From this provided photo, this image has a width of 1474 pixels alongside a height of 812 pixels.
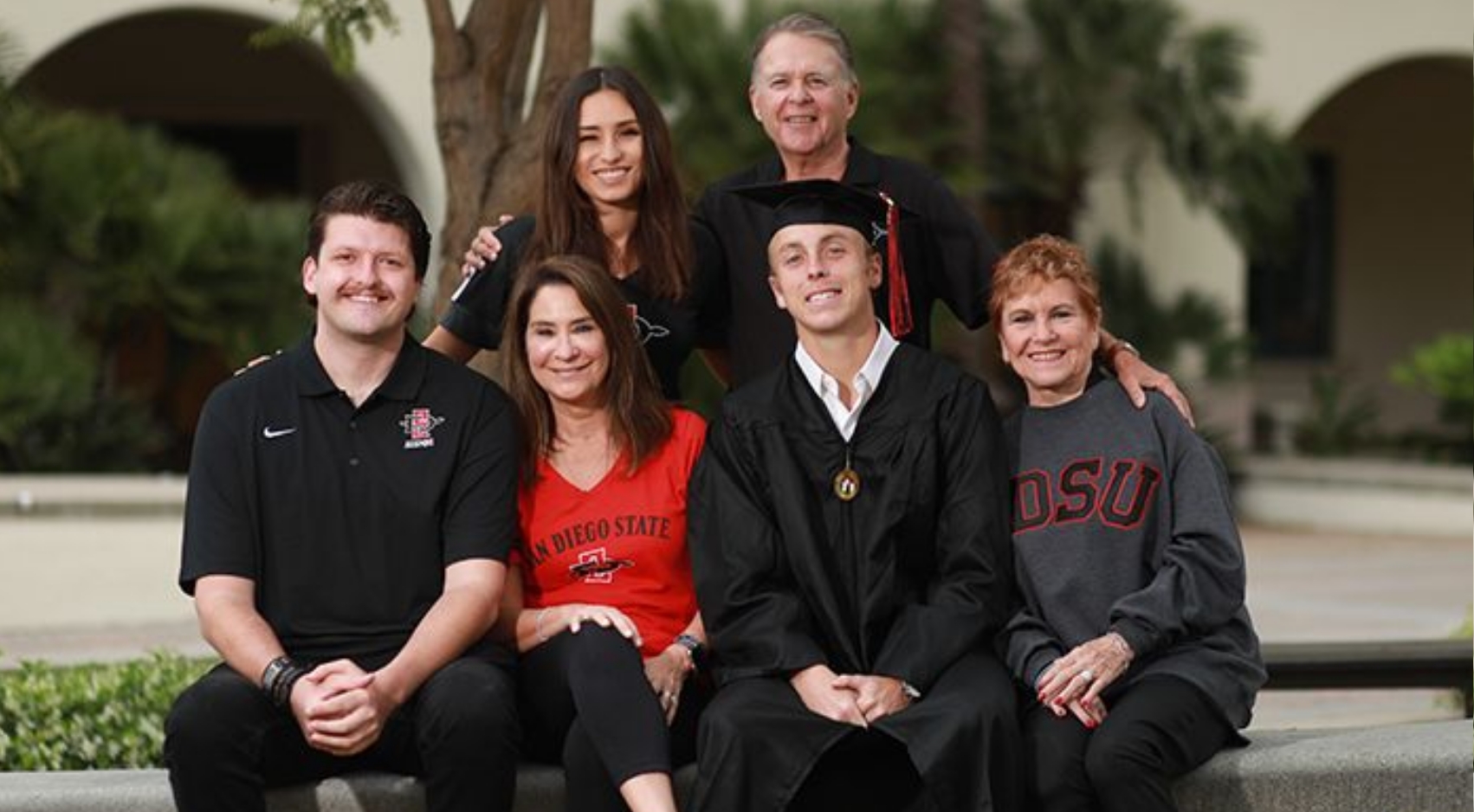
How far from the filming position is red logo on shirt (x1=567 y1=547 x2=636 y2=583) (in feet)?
16.8

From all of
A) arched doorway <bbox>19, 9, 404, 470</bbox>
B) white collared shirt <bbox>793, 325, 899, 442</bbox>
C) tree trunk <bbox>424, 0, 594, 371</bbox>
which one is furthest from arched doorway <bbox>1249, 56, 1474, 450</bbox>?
white collared shirt <bbox>793, 325, 899, 442</bbox>

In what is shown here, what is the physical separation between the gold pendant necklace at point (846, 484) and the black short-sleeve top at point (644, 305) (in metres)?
0.66

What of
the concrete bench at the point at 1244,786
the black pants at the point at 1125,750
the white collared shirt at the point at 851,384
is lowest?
the concrete bench at the point at 1244,786

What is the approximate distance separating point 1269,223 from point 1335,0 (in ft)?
7.25

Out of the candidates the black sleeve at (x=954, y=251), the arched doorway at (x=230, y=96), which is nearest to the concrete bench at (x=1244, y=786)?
the black sleeve at (x=954, y=251)

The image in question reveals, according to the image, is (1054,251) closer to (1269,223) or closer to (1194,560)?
(1194,560)

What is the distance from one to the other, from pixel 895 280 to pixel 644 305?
576 mm

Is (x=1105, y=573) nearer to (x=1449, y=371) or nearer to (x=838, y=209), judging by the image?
(x=838, y=209)

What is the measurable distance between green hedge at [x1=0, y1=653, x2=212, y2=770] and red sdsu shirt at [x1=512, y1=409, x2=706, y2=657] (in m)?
1.38

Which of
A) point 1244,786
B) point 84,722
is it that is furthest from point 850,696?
point 84,722

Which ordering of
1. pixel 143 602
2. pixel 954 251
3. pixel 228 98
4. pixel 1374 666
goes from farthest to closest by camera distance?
pixel 228 98, pixel 143 602, pixel 1374 666, pixel 954 251

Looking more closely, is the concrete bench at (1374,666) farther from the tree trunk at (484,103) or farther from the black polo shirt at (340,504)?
the black polo shirt at (340,504)

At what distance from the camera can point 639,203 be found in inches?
216

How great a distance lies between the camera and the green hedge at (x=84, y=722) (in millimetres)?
5898
